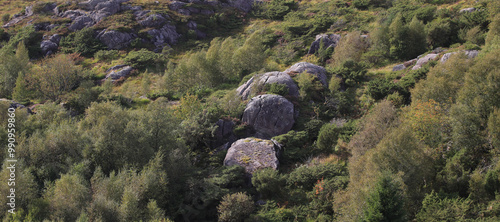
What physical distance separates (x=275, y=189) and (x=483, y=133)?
13.5 meters

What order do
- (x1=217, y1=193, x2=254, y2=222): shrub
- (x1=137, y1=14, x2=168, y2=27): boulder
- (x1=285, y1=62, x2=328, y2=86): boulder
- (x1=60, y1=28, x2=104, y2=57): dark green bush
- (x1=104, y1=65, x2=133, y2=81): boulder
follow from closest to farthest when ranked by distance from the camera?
(x1=217, y1=193, x2=254, y2=222): shrub → (x1=285, y1=62, x2=328, y2=86): boulder → (x1=104, y1=65, x2=133, y2=81): boulder → (x1=60, y1=28, x2=104, y2=57): dark green bush → (x1=137, y1=14, x2=168, y2=27): boulder

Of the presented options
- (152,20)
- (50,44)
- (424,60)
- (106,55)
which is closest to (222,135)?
(424,60)

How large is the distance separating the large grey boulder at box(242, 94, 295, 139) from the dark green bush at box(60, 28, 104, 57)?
51598 millimetres

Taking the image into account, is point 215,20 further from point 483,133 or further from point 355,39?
point 483,133

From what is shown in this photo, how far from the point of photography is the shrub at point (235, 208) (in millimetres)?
17984

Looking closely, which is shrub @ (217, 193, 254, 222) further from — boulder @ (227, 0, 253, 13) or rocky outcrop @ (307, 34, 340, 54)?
boulder @ (227, 0, 253, 13)

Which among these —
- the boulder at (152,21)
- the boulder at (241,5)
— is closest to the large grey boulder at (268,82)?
the boulder at (152,21)

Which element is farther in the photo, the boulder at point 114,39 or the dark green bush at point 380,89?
the boulder at point 114,39

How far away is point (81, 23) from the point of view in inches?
2758

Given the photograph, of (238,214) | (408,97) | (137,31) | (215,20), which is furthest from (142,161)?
(215,20)

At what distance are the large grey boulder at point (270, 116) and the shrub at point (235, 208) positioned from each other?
1046 cm

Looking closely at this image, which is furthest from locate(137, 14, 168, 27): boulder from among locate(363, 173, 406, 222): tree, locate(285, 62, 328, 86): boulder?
locate(363, 173, 406, 222): tree

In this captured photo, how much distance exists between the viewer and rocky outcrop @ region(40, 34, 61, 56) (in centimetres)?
6344

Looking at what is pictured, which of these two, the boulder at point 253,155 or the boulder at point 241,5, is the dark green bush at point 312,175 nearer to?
the boulder at point 253,155
